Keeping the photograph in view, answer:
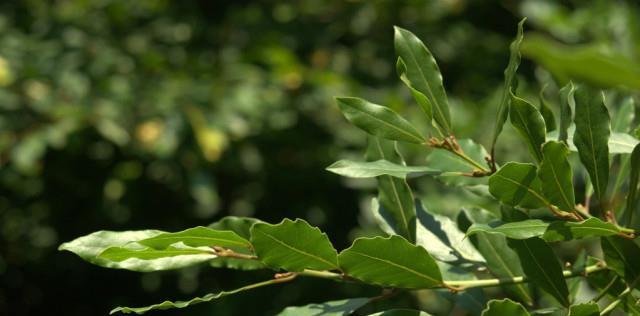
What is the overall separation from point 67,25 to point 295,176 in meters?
0.94

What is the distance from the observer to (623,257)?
769 millimetres

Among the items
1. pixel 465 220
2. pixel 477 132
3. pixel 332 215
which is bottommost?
pixel 332 215

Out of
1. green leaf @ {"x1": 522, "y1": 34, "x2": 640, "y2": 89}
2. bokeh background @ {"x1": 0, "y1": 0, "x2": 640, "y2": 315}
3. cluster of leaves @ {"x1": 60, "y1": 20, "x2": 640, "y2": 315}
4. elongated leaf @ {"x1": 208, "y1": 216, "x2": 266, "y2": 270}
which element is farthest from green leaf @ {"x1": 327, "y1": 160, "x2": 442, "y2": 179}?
bokeh background @ {"x1": 0, "y1": 0, "x2": 640, "y2": 315}

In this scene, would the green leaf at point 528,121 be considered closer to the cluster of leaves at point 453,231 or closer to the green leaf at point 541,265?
the cluster of leaves at point 453,231

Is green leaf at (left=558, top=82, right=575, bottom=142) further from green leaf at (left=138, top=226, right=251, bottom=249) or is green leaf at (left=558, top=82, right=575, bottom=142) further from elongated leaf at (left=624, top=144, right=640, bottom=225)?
green leaf at (left=138, top=226, right=251, bottom=249)

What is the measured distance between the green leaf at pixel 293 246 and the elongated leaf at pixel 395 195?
0.14m

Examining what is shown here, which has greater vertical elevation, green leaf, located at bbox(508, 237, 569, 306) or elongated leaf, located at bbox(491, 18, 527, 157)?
elongated leaf, located at bbox(491, 18, 527, 157)

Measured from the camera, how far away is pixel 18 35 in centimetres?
271

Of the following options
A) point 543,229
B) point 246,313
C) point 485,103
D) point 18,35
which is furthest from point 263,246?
point 18,35

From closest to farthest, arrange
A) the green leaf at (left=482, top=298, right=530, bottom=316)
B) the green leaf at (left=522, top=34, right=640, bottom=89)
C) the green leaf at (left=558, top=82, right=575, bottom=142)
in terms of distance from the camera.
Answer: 1. the green leaf at (left=522, top=34, right=640, bottom=89)
2. the green leaf at (left=482, top=298, right=530, bottom=316)
3. the green leaf at (left=558, top=82, right=575, bottom=142)

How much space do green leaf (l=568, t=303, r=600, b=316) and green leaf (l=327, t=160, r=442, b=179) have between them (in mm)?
186

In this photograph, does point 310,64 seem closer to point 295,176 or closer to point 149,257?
point 295,176

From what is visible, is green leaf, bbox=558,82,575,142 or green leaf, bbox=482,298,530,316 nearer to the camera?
green leaf, bbox=482,298,530,316

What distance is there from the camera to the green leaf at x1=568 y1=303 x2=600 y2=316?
694 mm
